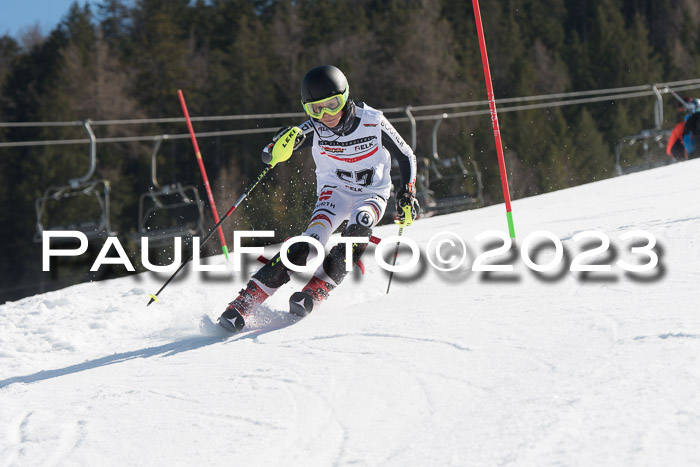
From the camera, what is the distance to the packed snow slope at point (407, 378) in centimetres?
240

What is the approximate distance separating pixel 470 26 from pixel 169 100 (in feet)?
70.0

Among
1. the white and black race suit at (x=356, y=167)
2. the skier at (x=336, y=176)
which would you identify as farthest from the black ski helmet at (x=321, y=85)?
the white and black race suit at (x=356, y=167)

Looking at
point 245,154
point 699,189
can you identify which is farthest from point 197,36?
point 699,189

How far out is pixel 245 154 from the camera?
4222cm

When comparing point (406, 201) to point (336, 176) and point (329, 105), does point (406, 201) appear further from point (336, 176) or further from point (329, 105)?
point (329, 105)

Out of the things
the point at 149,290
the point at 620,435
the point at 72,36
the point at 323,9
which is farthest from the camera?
the point at 323,9

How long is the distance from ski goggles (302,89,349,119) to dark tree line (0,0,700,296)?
2795 centimetres

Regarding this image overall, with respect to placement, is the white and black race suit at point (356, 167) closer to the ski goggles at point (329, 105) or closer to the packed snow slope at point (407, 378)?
the ski goggles at point (329, 105)

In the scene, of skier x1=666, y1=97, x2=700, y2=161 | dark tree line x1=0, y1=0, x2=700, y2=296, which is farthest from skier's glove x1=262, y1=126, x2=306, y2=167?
dark tree line x1=0, y1=0, x2=700, y2=296

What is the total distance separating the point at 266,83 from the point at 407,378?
132 feet

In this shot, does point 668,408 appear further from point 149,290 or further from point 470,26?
point 470,26

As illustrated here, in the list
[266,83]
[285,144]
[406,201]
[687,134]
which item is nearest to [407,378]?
[406,201]

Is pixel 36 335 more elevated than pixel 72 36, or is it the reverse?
pixel 72 36

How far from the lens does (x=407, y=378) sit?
3.03 m
